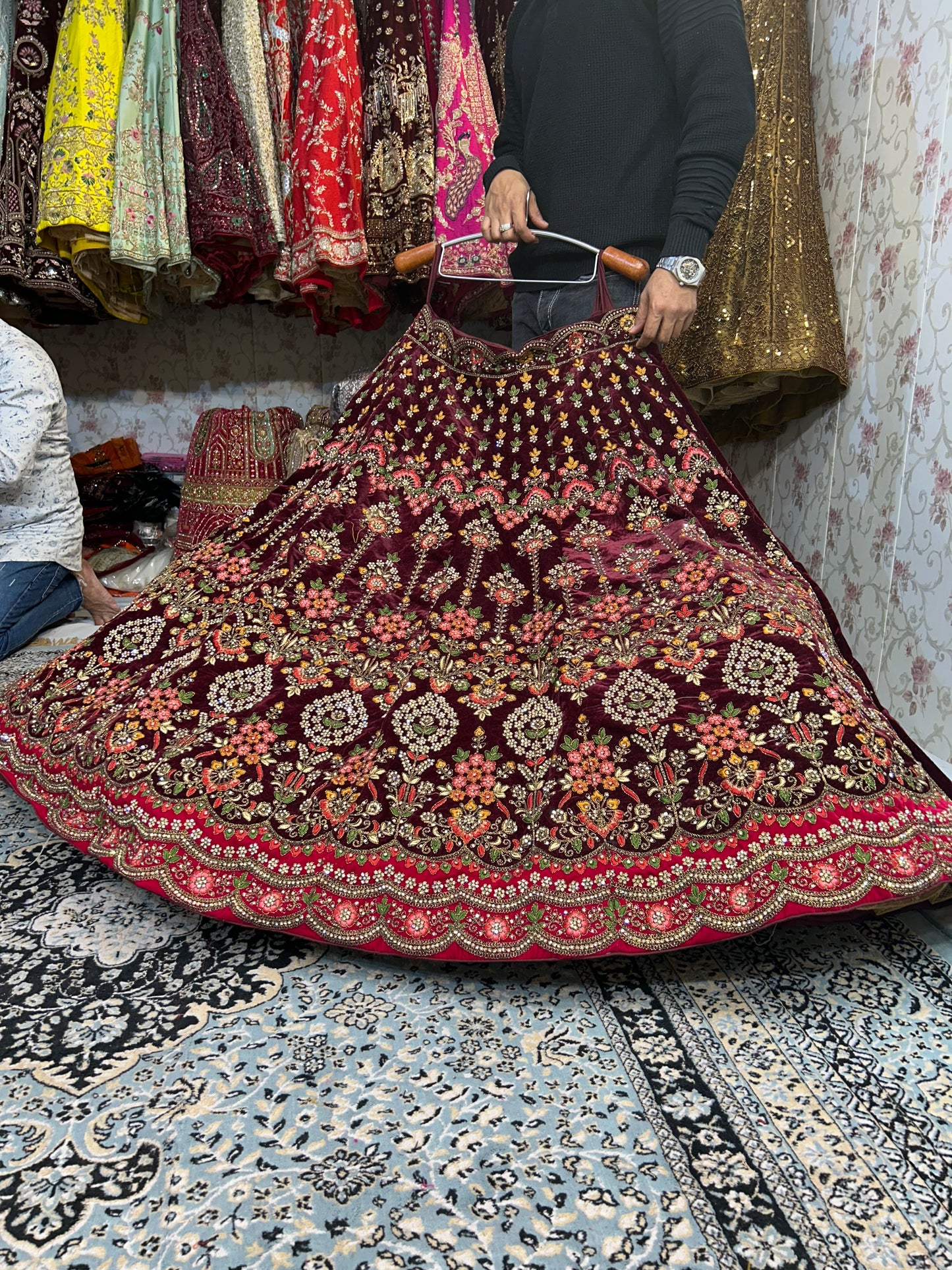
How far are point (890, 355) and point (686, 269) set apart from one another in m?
0.75

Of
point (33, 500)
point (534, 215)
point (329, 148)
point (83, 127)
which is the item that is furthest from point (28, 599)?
point (534, 215)

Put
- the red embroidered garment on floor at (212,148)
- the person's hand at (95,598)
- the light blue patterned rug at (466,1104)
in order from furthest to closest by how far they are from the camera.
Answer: the person's hand at (95,598) < the red embroidered garment on floor at (212,148) < the light blue patterned rug at (466,1104)

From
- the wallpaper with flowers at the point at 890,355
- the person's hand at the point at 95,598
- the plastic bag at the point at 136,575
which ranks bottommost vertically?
the plastic bag at the point at 136,575

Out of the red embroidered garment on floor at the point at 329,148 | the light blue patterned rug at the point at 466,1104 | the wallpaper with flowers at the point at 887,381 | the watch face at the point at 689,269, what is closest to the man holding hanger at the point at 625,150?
the watch face at the point at 689,269

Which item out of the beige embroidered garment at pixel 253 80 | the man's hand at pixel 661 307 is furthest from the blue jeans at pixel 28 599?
the man's hand at pixel 661 307

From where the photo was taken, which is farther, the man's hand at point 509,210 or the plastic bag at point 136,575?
the plastic bag at point 136,575

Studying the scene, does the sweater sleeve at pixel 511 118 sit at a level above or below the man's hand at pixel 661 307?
above

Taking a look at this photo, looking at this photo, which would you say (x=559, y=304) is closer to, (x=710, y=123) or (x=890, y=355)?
(x=710, y=123)

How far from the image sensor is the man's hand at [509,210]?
1.58 metres

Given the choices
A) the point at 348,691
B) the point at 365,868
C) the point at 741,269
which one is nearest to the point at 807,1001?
the point at 365,868

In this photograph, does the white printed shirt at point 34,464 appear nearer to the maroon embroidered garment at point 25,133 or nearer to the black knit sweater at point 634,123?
the maroon embroidered garment at point 25,133

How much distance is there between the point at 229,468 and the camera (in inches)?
111

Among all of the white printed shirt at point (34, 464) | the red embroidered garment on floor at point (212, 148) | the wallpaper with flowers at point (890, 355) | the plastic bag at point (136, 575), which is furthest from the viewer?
the plastic bag at point (136, 575)

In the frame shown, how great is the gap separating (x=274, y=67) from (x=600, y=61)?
1.39 metres
